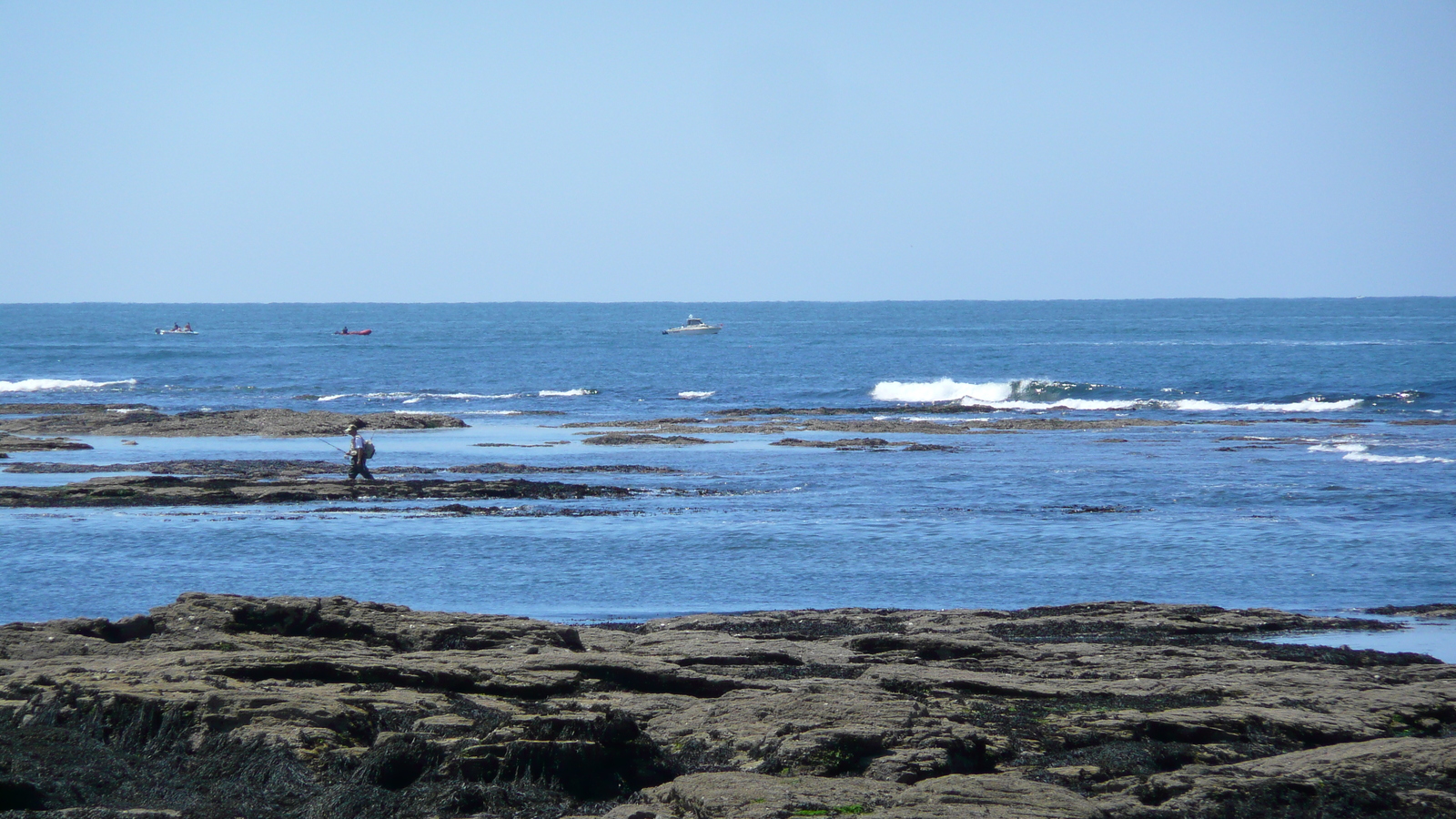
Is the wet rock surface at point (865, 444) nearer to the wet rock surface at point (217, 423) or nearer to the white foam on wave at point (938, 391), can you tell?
the wet rock surface at point (217, 423)

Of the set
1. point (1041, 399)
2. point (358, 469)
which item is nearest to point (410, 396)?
point (1041, 399)

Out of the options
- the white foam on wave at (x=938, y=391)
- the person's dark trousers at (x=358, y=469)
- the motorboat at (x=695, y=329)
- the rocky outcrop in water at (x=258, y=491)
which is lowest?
the white foam on wave at (x=938, y=391)

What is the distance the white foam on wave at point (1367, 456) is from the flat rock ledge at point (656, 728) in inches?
772

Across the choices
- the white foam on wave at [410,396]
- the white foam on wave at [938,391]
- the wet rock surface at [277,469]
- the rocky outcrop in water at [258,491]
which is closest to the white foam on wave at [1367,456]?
the wet rock surface at [277,469]

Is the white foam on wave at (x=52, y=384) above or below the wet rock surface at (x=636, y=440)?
below

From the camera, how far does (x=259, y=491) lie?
21.5 m

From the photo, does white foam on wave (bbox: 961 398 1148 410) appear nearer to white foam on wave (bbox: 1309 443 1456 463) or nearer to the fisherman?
white foam on wave (bbox: 1309 443 1456 463)

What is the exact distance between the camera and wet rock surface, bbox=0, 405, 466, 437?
112 ft

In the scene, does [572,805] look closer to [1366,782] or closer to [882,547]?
[1366,782]

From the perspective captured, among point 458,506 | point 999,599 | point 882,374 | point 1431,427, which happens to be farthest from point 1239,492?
point 882,374

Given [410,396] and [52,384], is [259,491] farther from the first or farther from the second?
[52,384]

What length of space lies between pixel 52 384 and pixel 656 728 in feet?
191

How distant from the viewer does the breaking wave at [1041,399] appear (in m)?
44.1

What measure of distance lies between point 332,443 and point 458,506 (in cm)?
1352
